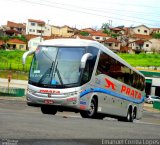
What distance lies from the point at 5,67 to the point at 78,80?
72257 mm

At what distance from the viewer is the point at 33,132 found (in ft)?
30.0

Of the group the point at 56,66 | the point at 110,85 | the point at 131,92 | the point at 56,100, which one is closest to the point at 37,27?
the point at 131,92

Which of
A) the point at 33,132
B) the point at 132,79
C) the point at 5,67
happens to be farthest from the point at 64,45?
the point at 5,67

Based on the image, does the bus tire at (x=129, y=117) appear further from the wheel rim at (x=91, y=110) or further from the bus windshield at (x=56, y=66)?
the bus windshield at (x=56, y=66)

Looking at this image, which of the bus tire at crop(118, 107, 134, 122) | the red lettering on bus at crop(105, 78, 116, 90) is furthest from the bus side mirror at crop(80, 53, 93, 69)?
the bus tire at crop(118, 107, 134, 122)

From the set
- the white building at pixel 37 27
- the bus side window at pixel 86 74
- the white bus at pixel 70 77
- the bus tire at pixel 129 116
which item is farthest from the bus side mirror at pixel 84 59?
the white building at pixel 37 27

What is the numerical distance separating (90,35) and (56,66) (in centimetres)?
12679

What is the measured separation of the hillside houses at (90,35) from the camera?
408ft

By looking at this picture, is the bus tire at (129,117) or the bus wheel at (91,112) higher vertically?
the bus wheel at (91,112)

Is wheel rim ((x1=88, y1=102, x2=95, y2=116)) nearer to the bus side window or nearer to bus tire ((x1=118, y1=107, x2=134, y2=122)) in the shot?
the bus side window

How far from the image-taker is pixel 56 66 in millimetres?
17016

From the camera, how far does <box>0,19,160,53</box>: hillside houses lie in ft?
408

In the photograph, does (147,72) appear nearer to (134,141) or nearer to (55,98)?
(55,98)

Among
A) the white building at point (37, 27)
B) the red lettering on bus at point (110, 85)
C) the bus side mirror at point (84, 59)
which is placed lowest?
the red lettering on bus at point (110, 85)
